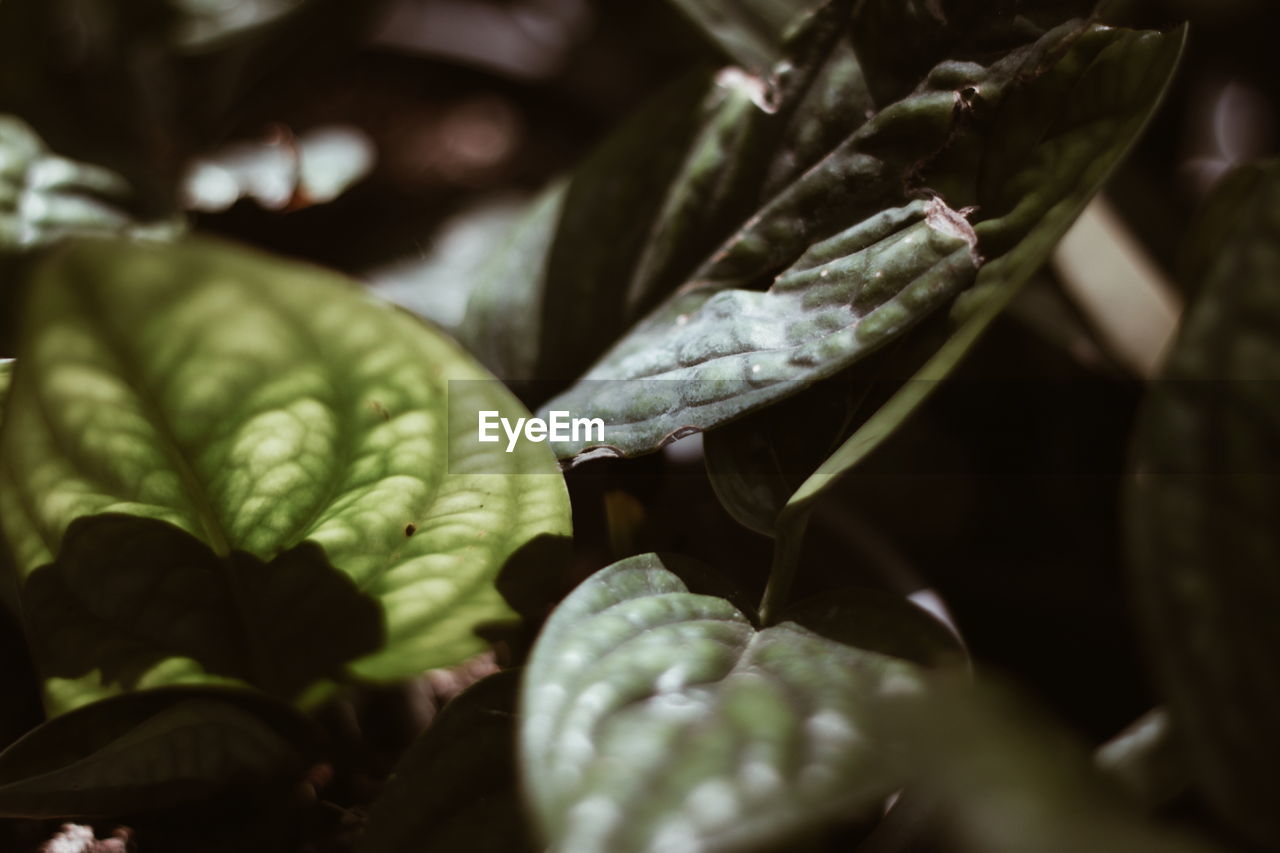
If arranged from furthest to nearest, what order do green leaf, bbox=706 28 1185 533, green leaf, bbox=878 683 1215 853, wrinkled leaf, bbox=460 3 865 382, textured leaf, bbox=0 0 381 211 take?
textured leaf, bbox=0 0 381 211 < wrinkled leaf, bbox=460 3 865 382 < green leaf, bbox=706 28 1185 533 < green leaf, bbox=878 683 1215 853

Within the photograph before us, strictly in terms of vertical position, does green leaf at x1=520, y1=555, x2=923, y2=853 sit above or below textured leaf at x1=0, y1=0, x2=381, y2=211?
below

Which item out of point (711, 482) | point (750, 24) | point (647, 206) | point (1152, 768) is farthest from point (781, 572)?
point (750, 24)

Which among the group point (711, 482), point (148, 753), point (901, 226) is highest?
point (901, 226)

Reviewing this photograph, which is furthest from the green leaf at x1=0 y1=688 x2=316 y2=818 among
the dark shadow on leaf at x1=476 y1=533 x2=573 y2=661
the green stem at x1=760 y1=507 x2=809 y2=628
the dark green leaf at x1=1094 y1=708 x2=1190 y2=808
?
the dark green leaf at x1=1094 y1=708 x2=1190 y2=808

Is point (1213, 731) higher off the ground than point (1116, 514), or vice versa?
point (1213, 731)

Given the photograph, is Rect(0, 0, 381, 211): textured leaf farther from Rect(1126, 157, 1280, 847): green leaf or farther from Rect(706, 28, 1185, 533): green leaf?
Rect(1126, 157, 1280, 847): green leaf

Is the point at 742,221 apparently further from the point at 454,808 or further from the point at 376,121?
the point at 376,121

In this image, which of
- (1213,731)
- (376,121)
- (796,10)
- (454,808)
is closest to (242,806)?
(454,808)

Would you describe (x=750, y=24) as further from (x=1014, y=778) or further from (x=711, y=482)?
(x=1014, y=778)
